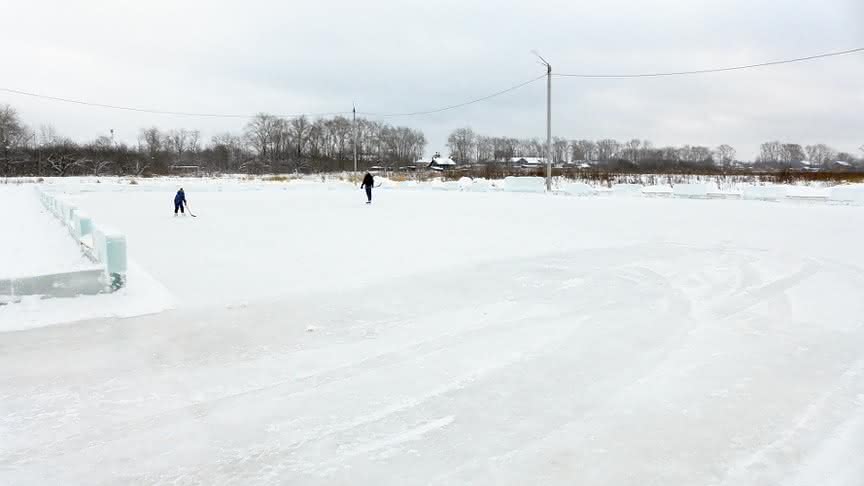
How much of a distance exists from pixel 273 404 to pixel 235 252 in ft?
24.4

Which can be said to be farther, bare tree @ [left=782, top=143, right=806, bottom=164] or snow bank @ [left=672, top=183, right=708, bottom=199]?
bare tree @ [left=782, top=143, right=806, bottom=164]

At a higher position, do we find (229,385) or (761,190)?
(761,190)

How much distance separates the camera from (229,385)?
15.1 feet

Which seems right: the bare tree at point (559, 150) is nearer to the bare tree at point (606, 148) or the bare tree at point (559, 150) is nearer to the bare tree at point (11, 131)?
the bare tree at point (606, 148)

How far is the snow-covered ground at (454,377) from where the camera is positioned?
11.4 ft

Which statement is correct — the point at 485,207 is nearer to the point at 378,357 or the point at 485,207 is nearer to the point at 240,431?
the point at 378,357

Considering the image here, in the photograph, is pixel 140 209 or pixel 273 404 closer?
pixel 273 404

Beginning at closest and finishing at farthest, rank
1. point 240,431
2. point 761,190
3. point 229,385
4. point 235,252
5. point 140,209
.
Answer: point 240,431 → point 229,385 → point 235,252 → point 140,209 → point 761,190

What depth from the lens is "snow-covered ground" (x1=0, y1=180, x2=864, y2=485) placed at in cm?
347

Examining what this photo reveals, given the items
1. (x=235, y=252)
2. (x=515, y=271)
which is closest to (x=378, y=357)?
(x=515, y=271)

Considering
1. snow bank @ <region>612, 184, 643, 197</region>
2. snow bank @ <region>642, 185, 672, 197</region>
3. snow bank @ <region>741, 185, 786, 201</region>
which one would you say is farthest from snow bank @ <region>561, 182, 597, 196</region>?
snow bank @ <region>741, 185, 786, 201</region>

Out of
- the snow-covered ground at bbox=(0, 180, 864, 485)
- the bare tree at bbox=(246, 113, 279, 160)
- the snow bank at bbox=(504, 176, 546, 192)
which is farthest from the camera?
the bare tree at bbox=(246, 113, 279, 160)

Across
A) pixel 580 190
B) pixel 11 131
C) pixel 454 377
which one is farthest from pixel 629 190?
pixel 11 131

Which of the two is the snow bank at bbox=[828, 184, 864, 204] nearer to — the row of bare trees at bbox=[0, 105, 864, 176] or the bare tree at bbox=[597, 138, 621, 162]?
the row of bare trees at bbox=[0, 105, 864, 176]
